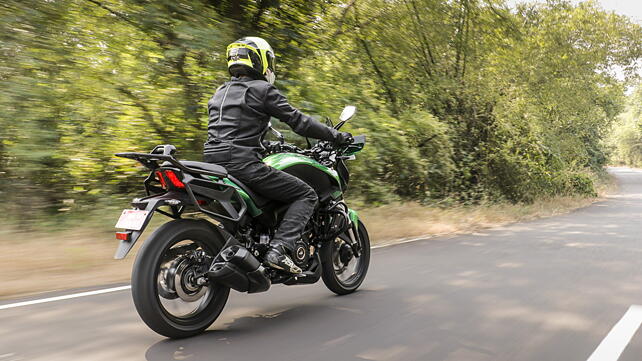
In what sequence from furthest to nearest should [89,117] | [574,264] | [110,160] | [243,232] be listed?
1. [110,160]
2. [89,117]
3. [574,264]
4. [243,232]

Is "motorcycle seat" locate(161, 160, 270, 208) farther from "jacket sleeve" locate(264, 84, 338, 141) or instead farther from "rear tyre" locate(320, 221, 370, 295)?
"rear tyre" locate(320, 221, 370, 295)

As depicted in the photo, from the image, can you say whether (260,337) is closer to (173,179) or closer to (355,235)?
(173,179)

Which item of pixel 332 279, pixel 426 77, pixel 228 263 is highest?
pixel 426 77

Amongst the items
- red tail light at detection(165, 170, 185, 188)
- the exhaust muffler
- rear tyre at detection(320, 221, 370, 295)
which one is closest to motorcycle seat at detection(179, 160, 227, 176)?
red tail light at detection(165, 170, 185, 188)

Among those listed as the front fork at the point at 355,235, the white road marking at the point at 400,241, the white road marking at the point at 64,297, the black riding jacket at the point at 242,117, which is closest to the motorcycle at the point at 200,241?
the black riding jacket at the point at 242,117

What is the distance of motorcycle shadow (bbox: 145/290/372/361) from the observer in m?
3.39

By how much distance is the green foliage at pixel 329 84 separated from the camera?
6633 millimetres

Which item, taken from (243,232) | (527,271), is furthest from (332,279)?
(527,271)

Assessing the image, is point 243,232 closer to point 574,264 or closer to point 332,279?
point 332,279

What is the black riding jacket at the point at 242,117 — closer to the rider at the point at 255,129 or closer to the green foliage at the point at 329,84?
the rider at the point at 255,129

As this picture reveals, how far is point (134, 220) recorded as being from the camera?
3.45 meters

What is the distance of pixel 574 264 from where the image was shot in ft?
22.1

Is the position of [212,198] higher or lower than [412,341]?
higher

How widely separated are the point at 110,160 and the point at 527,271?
589 cm
